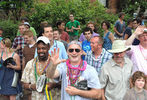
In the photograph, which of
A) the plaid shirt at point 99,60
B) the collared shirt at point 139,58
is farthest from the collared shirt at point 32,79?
the collared shirt at point 139,58

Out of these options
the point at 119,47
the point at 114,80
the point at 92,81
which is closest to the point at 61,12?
the point at 119,47

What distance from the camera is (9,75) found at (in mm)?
4406

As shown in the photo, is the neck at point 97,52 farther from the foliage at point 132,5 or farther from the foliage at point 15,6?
the foliage at point 132,5

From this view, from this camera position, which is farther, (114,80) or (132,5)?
(132,5)

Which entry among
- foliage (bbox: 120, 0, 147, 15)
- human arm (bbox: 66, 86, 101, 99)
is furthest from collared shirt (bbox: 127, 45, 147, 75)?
foliage (bbox: 120, 0, 147, 15)

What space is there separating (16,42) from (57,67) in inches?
125

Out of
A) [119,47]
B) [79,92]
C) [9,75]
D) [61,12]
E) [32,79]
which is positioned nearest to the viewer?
[79,92]

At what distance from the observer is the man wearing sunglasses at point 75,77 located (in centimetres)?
274

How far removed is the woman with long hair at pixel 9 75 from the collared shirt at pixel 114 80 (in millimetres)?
2142

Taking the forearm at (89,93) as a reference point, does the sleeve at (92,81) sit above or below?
above

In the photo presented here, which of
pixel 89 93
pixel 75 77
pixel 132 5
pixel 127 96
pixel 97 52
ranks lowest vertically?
pixel 127 96

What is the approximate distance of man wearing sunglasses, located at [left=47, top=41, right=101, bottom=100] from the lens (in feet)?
8.99

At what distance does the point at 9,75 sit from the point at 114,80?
99.2 inches

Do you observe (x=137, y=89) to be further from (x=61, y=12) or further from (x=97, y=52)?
(x=61, y=12)
